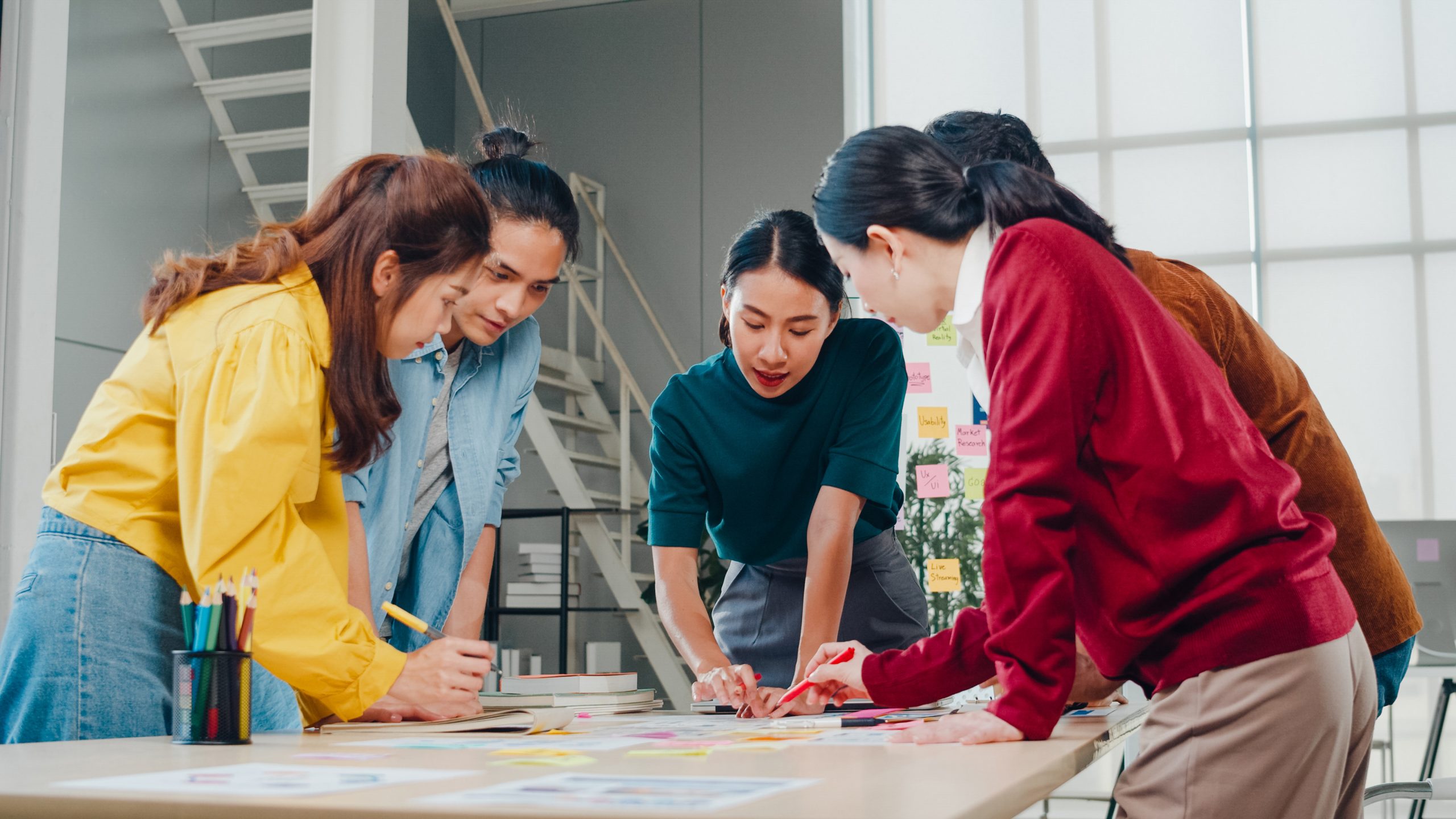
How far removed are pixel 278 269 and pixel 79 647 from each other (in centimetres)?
45

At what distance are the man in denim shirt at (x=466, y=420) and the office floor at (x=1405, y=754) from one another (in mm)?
3351

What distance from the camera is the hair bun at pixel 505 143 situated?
78.5 inches

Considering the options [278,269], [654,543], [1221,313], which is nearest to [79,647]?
[278,269]

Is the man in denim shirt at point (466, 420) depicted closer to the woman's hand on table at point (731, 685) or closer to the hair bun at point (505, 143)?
the hair bun at point (505, 143)

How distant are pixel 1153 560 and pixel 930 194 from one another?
1.53 ft

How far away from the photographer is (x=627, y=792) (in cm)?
72

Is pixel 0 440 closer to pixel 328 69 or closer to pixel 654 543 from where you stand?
pixel 328 69

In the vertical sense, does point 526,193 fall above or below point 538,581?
above

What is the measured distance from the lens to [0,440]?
8.24 ft

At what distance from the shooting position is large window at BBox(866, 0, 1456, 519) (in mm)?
4648

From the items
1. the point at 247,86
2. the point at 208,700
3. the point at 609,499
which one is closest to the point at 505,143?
the point at 208,700

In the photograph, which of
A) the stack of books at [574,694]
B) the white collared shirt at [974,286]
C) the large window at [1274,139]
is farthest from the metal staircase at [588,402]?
the white collared shirt at [974,286]

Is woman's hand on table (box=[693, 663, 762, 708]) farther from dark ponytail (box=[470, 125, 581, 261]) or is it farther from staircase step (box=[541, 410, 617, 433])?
staircase step (box=[541, 410, 617, 433])

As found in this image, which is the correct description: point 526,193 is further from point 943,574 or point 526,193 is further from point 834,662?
point 943,574
